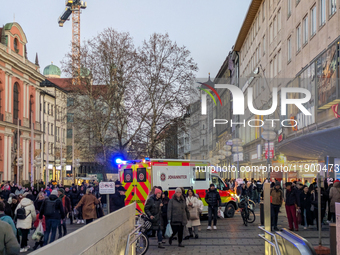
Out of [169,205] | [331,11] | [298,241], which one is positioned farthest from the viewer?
[331,11]

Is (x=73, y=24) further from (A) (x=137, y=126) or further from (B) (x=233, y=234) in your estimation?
(B) (x=233, y=234)

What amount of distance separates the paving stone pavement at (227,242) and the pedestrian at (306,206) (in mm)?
294

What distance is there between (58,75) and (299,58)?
86.3 meters

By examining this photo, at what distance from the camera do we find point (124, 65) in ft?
119

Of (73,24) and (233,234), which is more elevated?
(73,24)

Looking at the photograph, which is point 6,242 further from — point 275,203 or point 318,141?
point 318,141

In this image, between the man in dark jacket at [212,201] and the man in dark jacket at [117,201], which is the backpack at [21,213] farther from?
the man in dark jacket at [212,201]

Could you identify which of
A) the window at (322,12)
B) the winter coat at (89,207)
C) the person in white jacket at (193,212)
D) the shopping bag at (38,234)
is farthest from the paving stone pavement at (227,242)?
the window at (322,12)

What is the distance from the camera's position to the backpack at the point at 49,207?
14344 millimetres

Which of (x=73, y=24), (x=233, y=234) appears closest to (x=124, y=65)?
(x=233, y=234)

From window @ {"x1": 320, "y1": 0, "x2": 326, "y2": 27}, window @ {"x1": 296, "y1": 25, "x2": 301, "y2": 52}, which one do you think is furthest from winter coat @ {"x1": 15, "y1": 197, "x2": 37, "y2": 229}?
window @ {"x1": 296, "y1": 25, "x2": 301, "y2": 52}

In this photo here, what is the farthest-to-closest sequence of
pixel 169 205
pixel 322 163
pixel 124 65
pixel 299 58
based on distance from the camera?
1. pixel 124 65
2. pixel 299 58
3. pixel 322 163
4. pixel 169 205

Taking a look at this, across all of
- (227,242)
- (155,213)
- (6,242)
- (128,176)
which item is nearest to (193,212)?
(227,242)

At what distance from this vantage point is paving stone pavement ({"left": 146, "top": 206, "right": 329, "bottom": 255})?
1387cm
